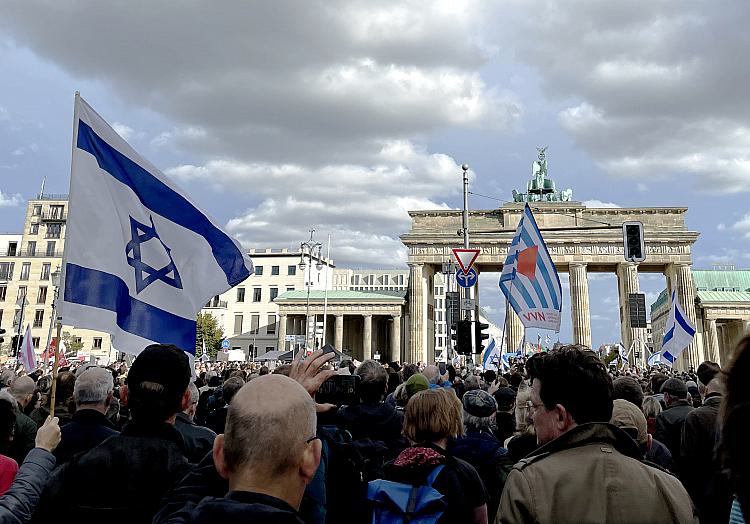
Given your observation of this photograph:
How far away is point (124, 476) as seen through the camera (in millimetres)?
3031

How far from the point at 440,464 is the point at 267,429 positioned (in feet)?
5.91

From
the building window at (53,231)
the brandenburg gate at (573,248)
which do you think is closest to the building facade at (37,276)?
the building window at (53,231)

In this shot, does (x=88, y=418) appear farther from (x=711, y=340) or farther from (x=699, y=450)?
(x=711, y=340)

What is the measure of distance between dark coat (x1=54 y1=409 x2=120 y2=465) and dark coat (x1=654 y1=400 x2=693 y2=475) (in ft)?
18.7

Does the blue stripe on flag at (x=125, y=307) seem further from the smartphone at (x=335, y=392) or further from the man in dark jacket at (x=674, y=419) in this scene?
the man in dark jacket at (x=674, y=419)

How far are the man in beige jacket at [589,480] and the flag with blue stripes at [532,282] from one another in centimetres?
908

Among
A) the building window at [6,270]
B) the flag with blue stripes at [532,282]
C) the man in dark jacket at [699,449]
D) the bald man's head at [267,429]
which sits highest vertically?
the building window at [6,270]

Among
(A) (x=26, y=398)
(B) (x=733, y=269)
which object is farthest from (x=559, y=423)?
(B) (x=733, y=269)

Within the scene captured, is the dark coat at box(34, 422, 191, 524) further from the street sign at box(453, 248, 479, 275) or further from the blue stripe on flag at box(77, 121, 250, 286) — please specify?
the street sign at box(453, 248, 479, 275)

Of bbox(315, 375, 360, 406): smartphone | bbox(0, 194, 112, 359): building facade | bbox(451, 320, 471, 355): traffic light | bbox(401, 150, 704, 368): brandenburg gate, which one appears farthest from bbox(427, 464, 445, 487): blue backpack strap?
bbox(0, 194, 112, 359): building facade

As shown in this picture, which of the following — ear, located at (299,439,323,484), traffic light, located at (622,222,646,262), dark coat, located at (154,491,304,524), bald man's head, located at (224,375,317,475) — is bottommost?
dark coat, located at (154,491,304,524)

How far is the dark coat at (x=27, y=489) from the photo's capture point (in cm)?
297

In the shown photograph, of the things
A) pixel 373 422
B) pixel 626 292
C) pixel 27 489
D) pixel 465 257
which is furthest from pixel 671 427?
pixel 626 292

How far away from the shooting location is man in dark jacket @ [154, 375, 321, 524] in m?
1.96
